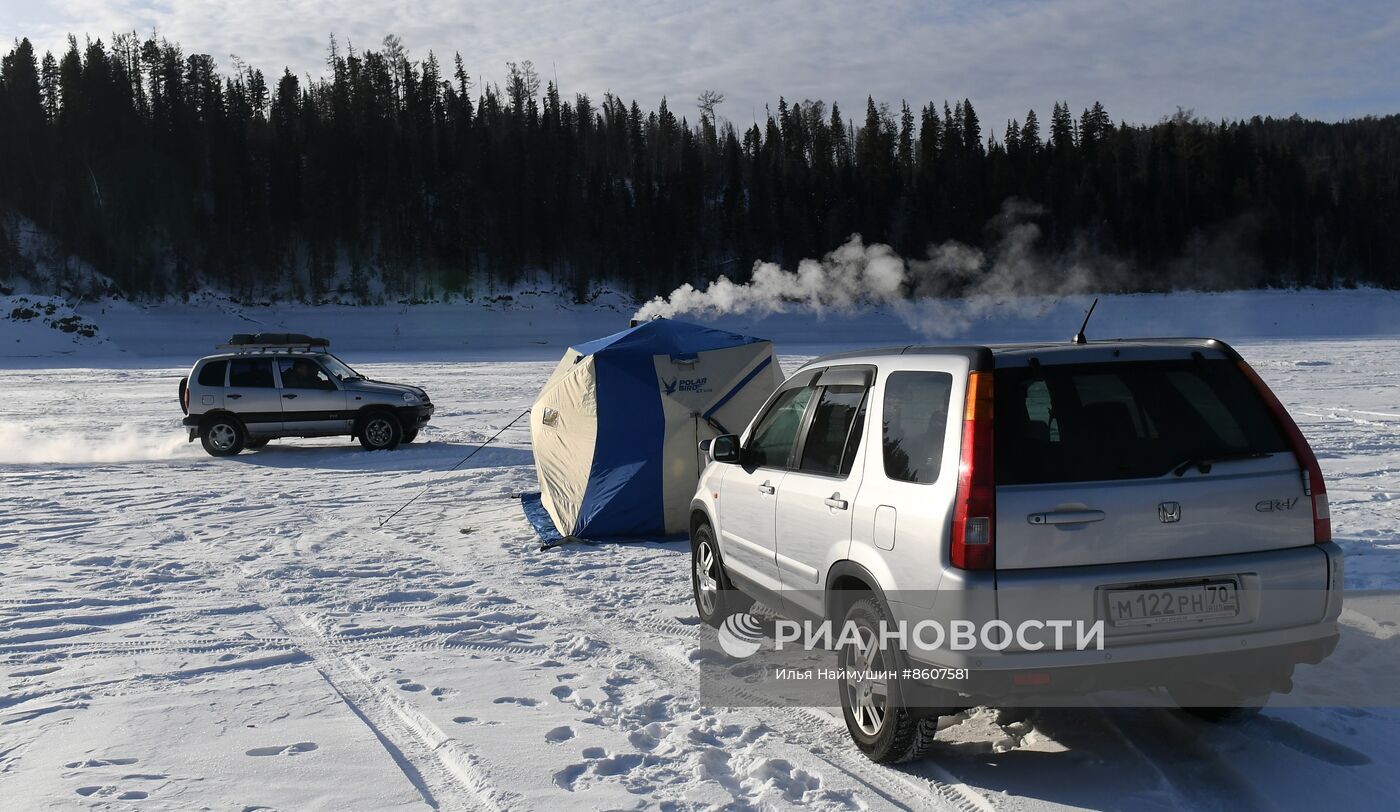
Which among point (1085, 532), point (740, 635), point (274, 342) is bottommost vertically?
point (740, 635)

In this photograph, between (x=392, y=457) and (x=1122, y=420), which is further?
(x=392, y=457)

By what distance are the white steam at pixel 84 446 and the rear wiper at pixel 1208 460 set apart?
17273 mm

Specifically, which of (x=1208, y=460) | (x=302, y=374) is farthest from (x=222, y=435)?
(x=1208, y=460)

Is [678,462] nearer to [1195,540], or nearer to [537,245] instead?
[1195,540]

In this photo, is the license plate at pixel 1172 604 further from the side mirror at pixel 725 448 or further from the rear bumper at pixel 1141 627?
the side mirror at pixel 725 448

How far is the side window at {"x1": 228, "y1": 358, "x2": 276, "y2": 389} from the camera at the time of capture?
18.1m

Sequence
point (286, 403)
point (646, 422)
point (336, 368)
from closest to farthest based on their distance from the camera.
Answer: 1. point (646, 422)
2. point (286, 403)
3. point (336, 368)

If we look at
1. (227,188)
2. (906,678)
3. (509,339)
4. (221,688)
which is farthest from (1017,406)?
(227,188)

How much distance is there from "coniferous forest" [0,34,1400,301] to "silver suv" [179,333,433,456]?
58.7 metres

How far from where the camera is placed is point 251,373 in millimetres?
18125

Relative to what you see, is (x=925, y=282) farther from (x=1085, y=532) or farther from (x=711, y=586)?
(x=1085, y=532)

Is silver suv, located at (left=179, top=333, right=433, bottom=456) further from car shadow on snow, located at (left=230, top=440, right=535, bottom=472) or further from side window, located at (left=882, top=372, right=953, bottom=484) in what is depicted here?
side window, located at (left=882, top=372, right=953, bottom=484)

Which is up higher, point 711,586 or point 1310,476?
point 1310,476

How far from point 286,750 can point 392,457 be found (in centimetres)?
1250
